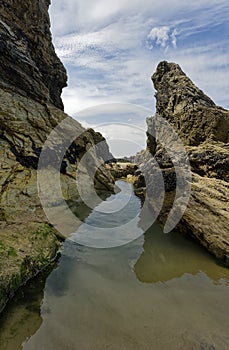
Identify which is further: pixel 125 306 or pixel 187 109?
pixel 187 109

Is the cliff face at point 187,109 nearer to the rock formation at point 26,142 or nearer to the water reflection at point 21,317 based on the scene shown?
the rock formation at point 26,142

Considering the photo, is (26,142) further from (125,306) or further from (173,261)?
(125,306)

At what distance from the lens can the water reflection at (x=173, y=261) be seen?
675 cm

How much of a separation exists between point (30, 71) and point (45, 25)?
7.11m

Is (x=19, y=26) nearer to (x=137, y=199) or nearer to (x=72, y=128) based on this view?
(x=72, y=128)

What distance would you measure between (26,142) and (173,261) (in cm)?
1020

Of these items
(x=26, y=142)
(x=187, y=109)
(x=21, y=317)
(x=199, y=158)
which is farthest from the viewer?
(x=187, y=109)

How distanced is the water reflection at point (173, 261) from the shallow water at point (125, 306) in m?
0.03

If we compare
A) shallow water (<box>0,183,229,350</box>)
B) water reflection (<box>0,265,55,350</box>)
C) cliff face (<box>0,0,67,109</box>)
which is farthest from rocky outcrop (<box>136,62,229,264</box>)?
cliff face (<box>0,0,67,109</box>)

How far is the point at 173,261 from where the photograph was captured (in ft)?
25.1

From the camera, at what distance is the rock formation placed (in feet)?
22.0

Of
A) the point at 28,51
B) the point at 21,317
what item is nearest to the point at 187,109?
the point at 28,51

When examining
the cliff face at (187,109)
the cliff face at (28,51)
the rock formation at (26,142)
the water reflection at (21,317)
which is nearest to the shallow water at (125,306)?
the water reflection at (21,317)

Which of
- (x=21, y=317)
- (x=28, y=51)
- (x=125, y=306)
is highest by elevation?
(x=28, y=51)
